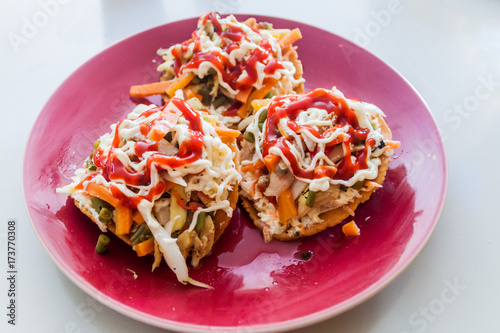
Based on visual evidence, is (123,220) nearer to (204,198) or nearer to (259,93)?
(204,198)

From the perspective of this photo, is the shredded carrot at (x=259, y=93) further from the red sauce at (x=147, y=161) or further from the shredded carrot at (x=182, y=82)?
the red sauce at (x=147, y=161)

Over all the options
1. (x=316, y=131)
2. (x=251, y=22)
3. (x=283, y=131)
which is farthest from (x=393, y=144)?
(x=251, y=22)

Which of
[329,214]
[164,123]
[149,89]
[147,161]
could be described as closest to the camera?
[147,161]

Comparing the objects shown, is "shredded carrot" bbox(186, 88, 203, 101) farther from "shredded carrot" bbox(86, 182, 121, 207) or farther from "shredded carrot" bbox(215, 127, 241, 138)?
"shredded carrot" bbox(86, 182, 121, 207)

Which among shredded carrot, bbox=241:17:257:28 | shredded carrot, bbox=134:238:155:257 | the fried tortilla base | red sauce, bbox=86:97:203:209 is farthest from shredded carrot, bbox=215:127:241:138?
shredded carrot, bbox=241:17:257:28

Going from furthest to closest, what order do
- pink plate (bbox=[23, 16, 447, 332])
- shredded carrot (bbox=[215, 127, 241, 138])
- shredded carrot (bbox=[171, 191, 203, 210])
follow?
shredded carrot (bbox=[215, 127, 241, 138]), shredded carrot (bbox=[171, 191, 203, 210]), pink plate (bbox=[23, 16, 447, 332])

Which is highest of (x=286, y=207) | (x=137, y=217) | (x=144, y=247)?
(x=286, y=207)

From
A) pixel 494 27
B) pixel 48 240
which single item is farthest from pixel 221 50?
pixel 494 27
